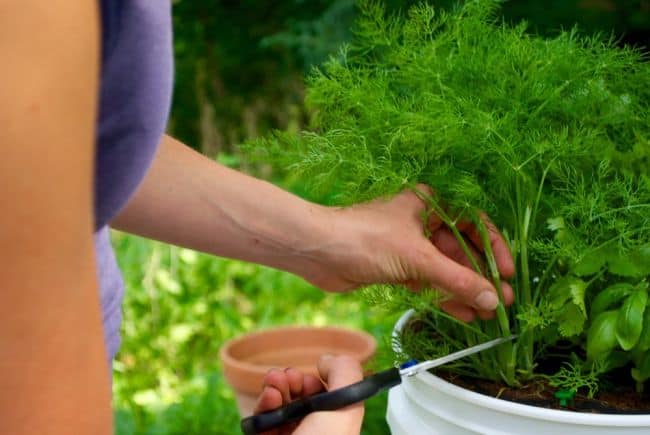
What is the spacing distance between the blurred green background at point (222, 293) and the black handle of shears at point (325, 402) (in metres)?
0.12

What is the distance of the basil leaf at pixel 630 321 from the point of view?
642 millimetres

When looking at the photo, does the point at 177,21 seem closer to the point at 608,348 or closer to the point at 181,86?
the point at 181,86

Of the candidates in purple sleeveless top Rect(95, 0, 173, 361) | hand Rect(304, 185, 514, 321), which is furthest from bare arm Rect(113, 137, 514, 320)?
purple sleeveless top Rect(95, 0, 173, 361)

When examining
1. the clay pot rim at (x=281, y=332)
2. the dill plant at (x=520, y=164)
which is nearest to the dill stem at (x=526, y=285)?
the dill plant at (x=520, y=164)

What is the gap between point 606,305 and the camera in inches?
27.0

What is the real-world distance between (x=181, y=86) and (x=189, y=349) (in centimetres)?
194

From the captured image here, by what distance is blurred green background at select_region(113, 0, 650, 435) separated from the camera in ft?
5.14

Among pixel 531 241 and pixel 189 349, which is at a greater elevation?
pixel 531 241

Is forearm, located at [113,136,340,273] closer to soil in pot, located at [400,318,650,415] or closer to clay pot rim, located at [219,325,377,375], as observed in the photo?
soil in pot, located at [400,318,650,415]

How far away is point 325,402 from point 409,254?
18 cm

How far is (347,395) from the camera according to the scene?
0.67 metres

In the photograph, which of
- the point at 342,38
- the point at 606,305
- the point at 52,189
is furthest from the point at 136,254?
the point at 52,189

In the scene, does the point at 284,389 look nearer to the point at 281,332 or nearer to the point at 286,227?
the point at 286,227

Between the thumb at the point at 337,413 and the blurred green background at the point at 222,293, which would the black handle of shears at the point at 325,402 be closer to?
the thumb at the point at 337,413
